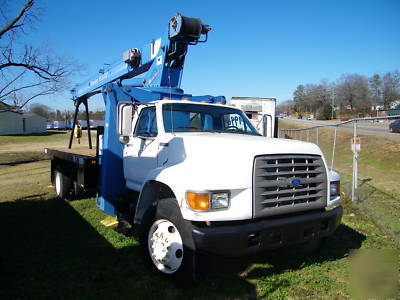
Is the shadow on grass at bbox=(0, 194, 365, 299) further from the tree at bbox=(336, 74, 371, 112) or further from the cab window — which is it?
the tree at bbox=(336, 74, 371, 112)

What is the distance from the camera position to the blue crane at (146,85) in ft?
17.9

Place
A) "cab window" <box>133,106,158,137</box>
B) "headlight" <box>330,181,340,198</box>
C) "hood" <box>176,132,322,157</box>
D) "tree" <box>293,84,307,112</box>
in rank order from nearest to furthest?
"hood" <box>176,132,322,157</box> → "headlight" <box>330,181,340,198</box> → "cab window" <box>133,106,158,137</box> → "tree" <box>293,84,307,112</box>

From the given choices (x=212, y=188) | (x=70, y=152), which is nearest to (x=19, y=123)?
(x=70, y=152)

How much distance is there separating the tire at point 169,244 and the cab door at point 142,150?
86cm

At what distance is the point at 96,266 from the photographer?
425cm

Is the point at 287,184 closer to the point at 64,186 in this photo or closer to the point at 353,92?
the point at 64,186

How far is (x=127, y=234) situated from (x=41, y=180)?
8.33m

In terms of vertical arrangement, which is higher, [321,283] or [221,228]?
[221,228]

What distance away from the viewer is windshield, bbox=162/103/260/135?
4.60 meters

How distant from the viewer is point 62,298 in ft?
11.5

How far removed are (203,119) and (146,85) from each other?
2.24 metres

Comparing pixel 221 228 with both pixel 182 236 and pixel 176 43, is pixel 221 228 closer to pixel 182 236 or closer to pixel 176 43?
pixel 182 236

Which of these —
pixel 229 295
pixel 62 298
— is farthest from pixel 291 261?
pixel 62 298

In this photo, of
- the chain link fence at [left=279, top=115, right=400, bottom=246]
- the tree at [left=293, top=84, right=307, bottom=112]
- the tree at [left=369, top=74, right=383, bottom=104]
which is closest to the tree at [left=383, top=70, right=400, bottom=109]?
the tree at [left=369, top=74, right=383, bottom=104]
